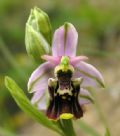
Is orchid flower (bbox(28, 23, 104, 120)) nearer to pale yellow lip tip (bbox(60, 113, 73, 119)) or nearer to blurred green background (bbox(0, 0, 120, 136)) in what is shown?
pale yellow lip tip (bbox(60, 113, 73, 119))

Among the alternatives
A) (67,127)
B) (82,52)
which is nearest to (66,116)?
(67,127)

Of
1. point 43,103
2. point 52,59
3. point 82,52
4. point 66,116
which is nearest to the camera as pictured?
point 66,116

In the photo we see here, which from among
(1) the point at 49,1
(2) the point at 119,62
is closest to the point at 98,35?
(2) the point at 119,62

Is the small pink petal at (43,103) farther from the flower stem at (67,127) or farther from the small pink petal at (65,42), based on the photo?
the small pink petal at (65,42)

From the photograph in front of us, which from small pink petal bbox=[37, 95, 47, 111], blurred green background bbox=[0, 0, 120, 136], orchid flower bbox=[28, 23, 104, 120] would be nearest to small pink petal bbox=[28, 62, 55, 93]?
orchid flower bbox=[28, 23, 104, 120]

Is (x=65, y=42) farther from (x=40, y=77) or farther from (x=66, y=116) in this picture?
(x=66, y=116)
